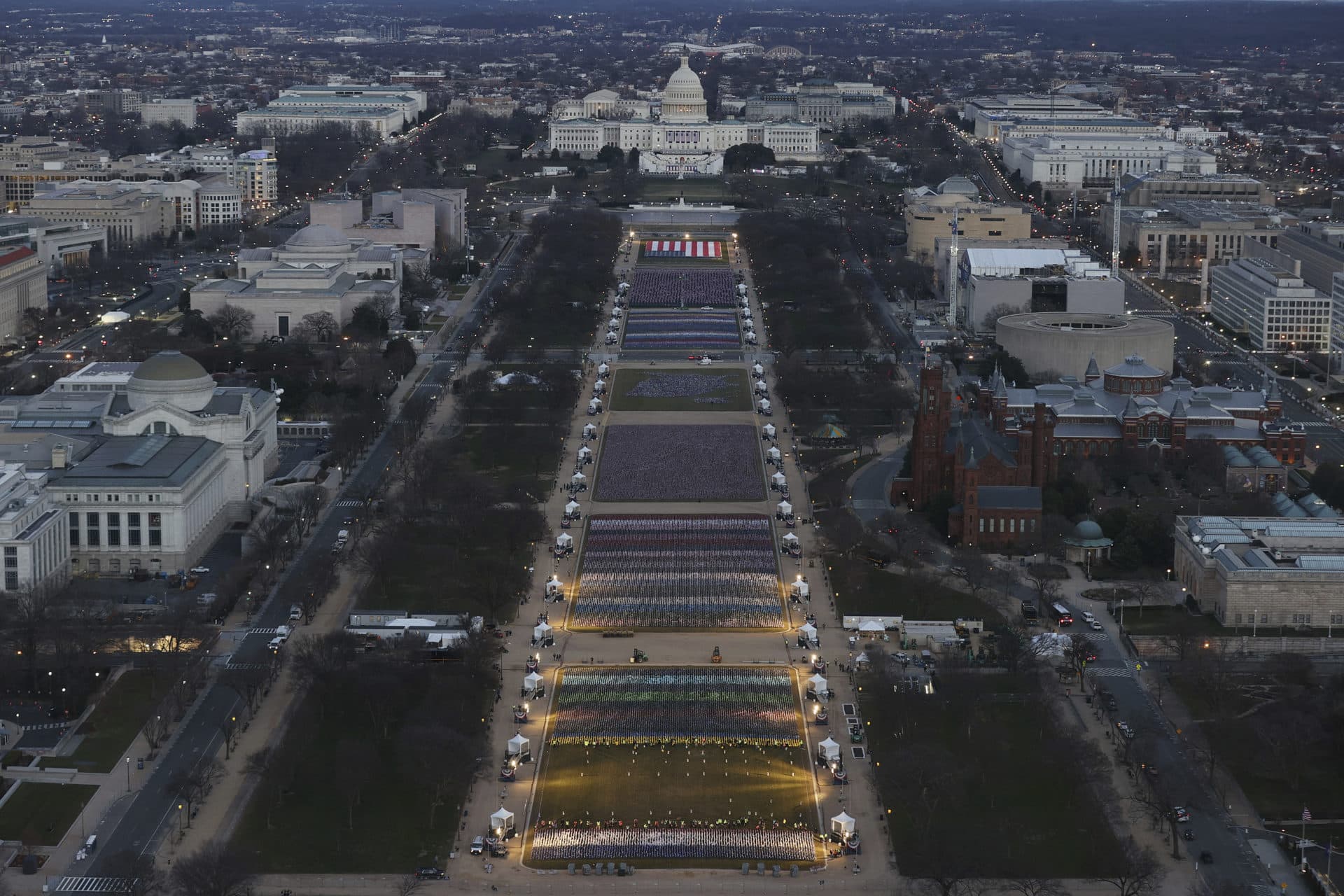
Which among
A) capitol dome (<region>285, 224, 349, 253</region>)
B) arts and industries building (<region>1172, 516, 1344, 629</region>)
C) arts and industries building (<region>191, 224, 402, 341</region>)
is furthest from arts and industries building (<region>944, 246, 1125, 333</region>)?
arts and industries building (<region>1172, 516, 1344, 629</region>)

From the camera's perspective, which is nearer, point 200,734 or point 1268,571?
point 200,734

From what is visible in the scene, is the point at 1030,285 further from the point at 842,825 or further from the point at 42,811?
the point at 42,811

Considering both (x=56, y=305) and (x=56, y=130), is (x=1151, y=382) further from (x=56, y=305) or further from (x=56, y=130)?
(x=56, y=130)

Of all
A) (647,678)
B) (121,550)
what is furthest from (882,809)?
(121,550)

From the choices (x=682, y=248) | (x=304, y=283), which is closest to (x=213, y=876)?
(x=304, y=283)

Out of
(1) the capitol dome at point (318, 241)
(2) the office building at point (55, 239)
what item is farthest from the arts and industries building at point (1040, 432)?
(2) the office building at point (55, 239)

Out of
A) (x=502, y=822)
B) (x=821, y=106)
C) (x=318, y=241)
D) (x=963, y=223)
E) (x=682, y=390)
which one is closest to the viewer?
(x=502, y=822)

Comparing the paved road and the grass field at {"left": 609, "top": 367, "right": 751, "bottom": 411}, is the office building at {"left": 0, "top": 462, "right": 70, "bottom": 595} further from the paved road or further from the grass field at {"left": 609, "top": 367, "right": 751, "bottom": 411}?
the grass field at {"left": 609, "top": 367, "right": 751, "bottom": 411}
